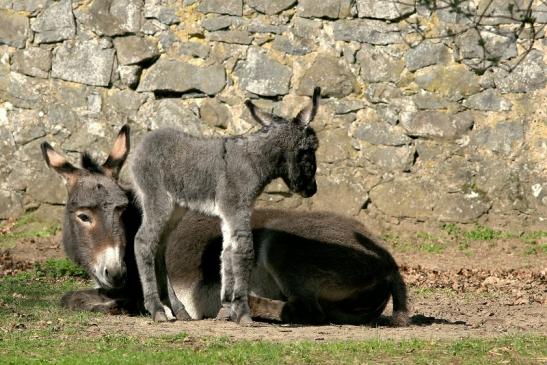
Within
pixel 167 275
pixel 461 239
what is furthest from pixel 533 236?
pixel 167 275

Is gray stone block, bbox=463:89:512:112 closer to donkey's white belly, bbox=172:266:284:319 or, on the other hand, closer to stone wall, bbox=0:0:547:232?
stone wall, bbox=0:0:547:232

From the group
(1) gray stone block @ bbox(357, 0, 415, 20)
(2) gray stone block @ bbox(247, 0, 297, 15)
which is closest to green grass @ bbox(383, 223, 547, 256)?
(1) gray stone block @ bbox(357, 0, 415, 20)

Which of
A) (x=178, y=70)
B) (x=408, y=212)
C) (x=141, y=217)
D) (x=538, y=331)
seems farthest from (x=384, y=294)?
(x=178, y=70)

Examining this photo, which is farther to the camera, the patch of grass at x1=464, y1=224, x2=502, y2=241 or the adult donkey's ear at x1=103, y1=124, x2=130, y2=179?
the patch of grass at x1=464, y1=224, x2=502, y2=241

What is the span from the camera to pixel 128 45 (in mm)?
14492

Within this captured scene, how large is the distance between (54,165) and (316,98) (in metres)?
2.39

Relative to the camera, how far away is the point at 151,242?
797 centimetres

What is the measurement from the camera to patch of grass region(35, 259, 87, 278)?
11.3 meters

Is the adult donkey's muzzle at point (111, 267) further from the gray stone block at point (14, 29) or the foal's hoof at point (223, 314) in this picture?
the gray stone block at point (14, 29)

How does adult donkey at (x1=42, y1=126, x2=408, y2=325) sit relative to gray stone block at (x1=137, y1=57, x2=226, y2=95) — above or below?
below

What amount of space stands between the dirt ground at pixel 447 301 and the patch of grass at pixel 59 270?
0.97 ft

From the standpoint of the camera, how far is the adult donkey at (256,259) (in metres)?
8.21

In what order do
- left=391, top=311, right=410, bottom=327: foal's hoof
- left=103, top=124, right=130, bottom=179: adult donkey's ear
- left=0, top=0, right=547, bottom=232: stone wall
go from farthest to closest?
left=0, top=0, right=547, bottom=232: stone wall < left=103, top=124, right=130, bottom=179: adult donkey's ear < left=391, top=311, right=410, bottom=327: foal's hoof

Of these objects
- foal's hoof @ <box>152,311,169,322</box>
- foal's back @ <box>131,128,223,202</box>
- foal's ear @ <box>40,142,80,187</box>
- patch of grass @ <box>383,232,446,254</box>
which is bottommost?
patch of grass @ <box>383,232,446,254</box>
